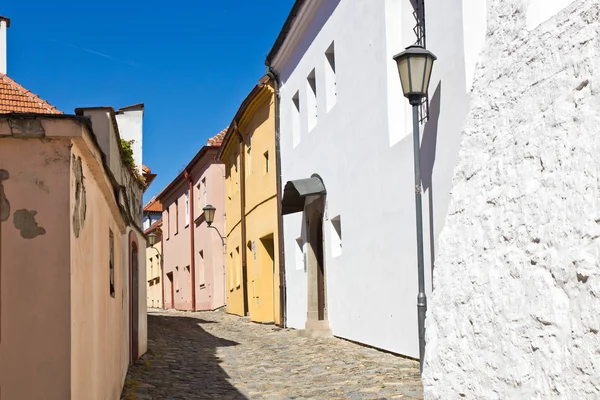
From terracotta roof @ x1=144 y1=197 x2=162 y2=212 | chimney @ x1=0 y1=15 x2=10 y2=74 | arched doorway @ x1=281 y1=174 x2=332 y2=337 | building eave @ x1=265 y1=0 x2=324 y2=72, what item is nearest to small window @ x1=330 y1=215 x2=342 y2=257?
arched doorway @ x1=281 y1=174 x2=332 y2=337

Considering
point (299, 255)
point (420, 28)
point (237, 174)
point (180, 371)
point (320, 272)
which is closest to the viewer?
point (420, 28)

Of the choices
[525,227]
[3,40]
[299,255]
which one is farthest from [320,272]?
[525,227]

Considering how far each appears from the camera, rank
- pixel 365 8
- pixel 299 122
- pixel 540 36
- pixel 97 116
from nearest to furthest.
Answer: pixel 540 36
pixel 97 116
pixel 365 8
pixel 299 122

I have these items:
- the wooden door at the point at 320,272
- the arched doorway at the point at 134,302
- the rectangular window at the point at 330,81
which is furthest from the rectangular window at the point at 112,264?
the wooden door at the point at 320,272

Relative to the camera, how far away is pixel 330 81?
14.2 meters

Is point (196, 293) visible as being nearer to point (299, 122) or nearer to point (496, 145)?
point (299, 122)

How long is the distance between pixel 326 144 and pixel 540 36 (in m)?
8.88

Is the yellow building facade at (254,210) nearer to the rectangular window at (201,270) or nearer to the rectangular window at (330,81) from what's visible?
the rectangular window at (330,81)

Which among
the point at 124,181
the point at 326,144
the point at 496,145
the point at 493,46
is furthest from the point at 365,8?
the point at 496,145

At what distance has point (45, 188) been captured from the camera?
14.2 ft

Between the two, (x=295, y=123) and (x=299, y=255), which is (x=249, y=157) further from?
(x=299, y=255)

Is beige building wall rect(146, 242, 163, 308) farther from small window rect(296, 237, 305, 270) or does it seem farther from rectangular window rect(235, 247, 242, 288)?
small window rect(296, 237, 305, 270)

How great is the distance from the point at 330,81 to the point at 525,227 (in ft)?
31.0

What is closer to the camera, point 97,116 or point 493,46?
point 493,46
